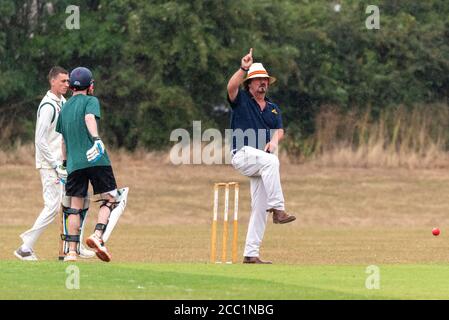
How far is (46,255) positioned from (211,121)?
19.4 metres

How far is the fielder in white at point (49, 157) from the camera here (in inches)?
723

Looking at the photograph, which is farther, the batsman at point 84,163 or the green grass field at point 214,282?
the batsman at point 84,163

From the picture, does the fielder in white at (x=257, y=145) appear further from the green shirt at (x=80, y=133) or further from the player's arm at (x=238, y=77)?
the green shirt at (x=80, y=133)

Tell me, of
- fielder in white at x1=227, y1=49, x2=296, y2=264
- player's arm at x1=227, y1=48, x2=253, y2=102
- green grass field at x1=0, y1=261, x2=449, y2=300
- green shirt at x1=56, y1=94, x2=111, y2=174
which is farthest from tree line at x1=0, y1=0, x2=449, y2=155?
green grass field at x1=0, y1=261, x2=449, y2=300

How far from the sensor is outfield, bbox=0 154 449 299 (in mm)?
13875

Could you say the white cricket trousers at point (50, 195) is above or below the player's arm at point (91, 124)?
below

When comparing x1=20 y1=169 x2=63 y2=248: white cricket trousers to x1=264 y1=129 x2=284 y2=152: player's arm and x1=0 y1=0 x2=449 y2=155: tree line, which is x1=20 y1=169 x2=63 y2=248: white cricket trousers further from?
x1=0 y1=0 x2=449 y2=155: tree line

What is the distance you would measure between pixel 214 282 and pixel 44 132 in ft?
16.0

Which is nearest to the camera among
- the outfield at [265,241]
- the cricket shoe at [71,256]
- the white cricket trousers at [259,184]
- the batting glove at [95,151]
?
the outfield at [265,241]

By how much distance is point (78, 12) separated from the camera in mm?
41656

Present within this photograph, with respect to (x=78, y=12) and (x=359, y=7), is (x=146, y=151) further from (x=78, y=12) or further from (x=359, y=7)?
(x=359, y=7)

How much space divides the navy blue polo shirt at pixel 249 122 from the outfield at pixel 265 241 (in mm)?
1569

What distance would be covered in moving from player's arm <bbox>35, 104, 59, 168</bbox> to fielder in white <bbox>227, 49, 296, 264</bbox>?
2.40 m

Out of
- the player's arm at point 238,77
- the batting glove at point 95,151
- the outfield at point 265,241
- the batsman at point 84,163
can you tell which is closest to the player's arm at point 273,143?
the player's arm at point 238,77
